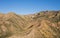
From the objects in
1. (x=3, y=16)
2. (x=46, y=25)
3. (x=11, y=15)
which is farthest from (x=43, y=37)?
(x=3, y=16)

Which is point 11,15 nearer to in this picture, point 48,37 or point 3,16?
point 3,16

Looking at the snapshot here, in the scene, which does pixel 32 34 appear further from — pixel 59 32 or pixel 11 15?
pixel 11 15

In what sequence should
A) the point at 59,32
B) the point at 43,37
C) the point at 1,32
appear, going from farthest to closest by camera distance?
1. the point at 1,32
2. the point at 59,32
3. the point at 43,37

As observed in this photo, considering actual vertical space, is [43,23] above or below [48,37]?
above

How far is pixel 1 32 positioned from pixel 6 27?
7.91m

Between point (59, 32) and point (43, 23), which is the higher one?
point (43, 23)

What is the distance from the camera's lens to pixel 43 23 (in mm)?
83125

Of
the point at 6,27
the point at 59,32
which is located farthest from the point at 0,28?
the point at 59,32

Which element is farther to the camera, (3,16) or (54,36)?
(3,16)

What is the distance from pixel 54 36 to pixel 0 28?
4921 centimetres

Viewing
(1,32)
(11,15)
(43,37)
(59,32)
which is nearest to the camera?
(43,37)

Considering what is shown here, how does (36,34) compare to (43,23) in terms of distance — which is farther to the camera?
(43,23)

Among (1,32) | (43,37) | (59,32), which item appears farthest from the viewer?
(1,32)

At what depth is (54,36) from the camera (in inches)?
3002
